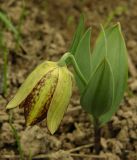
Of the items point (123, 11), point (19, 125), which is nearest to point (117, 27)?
point (19, 125)

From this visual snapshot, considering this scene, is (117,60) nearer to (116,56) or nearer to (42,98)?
(116,56)

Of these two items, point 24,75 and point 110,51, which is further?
point 24,75

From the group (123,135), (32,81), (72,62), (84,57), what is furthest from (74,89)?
(32,81)

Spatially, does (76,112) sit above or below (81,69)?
below

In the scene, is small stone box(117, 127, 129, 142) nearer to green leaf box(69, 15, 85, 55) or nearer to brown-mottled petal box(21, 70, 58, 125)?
green leaf box(69, 15, 85, 55)

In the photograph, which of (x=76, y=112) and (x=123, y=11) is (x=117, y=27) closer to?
(x=76, y=112)

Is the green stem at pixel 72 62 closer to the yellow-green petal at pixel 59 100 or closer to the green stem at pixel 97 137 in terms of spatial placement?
the yellow-green petal at pixel 59 100

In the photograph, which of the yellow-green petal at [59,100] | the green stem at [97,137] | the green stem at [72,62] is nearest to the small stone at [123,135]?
the green stem at [97,137]
